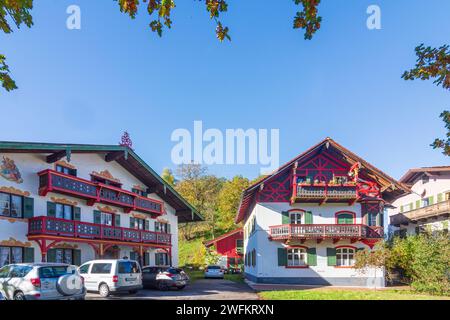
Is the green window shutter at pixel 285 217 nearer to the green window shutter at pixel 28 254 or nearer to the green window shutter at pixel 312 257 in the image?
the green window shutter at pixel 312 257

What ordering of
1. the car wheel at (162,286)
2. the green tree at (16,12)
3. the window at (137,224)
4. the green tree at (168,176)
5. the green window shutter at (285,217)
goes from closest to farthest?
the green tree at (16,12)
the car wheel at (162,286)
the green window shutter at (285,217)
the window at (137,224)
the green tree at (168,176)

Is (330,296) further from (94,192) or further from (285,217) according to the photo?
(94,192)

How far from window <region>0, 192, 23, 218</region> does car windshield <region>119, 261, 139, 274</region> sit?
6.24 meters

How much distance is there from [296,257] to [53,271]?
19.9 meters

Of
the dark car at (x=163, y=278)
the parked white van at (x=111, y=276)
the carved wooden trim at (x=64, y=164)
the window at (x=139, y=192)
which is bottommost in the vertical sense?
the dark car at (x=163, y=278)

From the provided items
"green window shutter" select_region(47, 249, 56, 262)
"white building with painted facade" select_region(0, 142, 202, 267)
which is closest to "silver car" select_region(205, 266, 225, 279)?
"white building with painted facade" select_region(0, 142, 202, 267)

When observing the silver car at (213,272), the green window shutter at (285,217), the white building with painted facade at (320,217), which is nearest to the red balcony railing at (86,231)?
the silver car at (213,272)

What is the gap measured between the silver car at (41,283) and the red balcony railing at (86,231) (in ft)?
22.7

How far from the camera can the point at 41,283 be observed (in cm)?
1342

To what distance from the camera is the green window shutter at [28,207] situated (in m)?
21.2

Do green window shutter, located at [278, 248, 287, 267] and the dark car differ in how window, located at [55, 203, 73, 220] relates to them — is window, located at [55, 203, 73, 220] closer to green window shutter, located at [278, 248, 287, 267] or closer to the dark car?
the dark car

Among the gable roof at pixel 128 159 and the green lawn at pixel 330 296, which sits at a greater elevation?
the gable roof at pixel 128 159

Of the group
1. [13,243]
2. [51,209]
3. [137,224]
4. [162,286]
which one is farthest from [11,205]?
[137,224]
